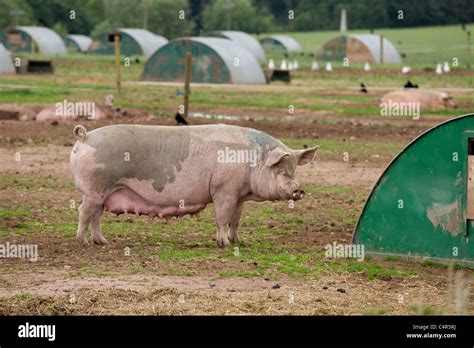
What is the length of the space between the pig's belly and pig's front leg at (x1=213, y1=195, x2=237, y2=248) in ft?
1.03

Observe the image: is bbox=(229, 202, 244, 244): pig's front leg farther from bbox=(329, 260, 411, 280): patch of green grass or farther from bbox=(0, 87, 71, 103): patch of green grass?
bbox=(0, 87, 71, 103): patch of green grass

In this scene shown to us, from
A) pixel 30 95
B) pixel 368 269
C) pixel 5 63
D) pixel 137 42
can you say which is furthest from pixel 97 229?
pixel 137 42

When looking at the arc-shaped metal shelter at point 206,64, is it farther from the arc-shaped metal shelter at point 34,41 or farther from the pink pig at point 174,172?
the pink pig at point 174,172

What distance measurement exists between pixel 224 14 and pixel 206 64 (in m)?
66.8

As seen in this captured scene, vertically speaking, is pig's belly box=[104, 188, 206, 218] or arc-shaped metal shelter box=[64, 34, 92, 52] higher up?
arc-shaped metal shelter box=[64, 34, 92, 52]

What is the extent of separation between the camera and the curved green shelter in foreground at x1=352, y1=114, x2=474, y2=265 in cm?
1221

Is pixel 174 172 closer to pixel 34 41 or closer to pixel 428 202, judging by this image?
pixel 428 202

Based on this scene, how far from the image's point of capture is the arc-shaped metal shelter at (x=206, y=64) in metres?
45.7

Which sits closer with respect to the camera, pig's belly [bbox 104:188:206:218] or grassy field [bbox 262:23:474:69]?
pig's belly [bbox 104:188:206:218]

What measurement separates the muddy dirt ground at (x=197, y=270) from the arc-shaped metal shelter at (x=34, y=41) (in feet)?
186

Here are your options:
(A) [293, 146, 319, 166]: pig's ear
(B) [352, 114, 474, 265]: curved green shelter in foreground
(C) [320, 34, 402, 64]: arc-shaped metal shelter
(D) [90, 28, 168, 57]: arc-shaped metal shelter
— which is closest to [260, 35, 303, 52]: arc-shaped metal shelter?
(C) [320, 34, 402, 64]: arc-shaped metal shelter

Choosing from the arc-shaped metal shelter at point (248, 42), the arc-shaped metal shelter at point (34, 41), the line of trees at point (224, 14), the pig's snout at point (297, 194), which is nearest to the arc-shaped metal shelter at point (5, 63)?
the arc-shaped metal shelter at point (34, 41)

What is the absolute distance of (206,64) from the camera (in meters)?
46.0

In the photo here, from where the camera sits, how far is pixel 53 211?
51.0 feet
